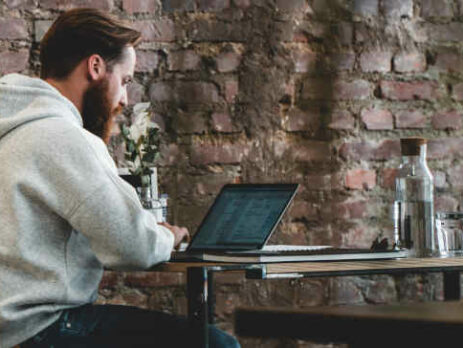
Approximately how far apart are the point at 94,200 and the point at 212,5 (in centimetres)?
112

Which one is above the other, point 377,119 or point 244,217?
point 377,119

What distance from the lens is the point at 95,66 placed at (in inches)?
73.1

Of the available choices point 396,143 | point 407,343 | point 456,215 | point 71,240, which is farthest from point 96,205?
point 396,143

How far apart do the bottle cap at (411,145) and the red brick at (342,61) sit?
75 cm

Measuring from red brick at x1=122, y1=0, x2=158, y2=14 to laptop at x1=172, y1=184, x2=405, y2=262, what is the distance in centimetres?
85

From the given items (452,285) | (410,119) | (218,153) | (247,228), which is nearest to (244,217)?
(247,228)

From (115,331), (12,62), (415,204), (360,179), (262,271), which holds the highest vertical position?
(12,62)

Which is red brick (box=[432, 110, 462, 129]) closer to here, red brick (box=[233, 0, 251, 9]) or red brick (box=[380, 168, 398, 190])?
red brick (box=[380, 168, 398, 190])

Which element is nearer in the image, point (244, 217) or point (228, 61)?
point (244, 217)

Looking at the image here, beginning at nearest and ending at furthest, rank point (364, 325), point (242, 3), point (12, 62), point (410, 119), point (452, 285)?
point (364, 325) → point (452, 285) → point (12, 62) → point (242, 3) → point (410, 119)

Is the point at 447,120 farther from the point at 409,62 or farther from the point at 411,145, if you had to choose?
the point at 411,145

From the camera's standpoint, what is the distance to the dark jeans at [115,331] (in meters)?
1.45

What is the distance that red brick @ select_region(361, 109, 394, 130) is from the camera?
250cm

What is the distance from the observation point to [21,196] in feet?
4.78
